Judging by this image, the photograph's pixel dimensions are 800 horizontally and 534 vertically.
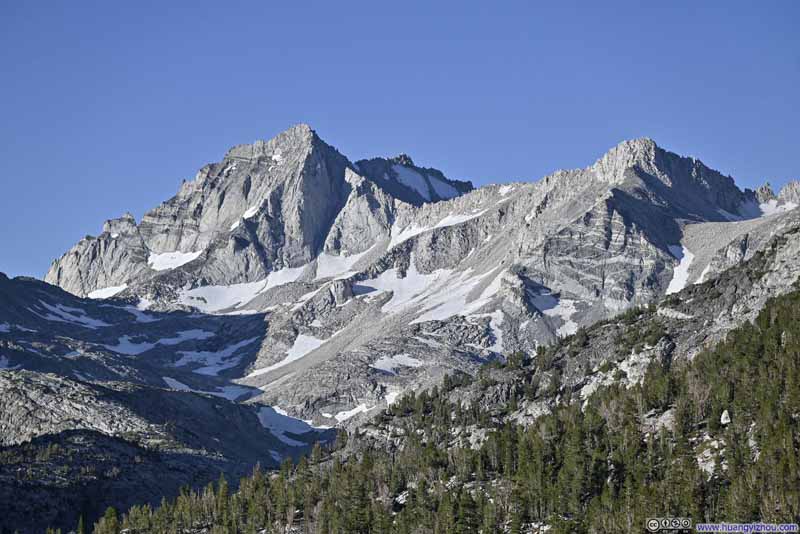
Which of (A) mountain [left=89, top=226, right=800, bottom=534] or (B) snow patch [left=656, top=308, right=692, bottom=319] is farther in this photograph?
(B) snow patch [left=656, top=308, right=692, bottom=319]

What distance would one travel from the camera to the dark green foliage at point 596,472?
11869 cm

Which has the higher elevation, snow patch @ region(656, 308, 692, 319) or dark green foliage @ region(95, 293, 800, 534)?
snow patch @ region(656, 308, 692, 319)

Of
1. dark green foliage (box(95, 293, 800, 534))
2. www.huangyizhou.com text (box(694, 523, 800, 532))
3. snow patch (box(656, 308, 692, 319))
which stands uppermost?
snow patch (box(656, 308, 692, 319))

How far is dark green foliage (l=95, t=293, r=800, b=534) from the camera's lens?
4673 inches

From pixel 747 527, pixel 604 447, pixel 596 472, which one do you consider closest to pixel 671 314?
pixel 604 447

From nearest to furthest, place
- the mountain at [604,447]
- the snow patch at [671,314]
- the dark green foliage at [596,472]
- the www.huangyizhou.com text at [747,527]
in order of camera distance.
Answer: the www.huangyizhou.com text at [747,527] → the dark green foliage at [596,472] → the mountain at [604,447] → the snow patch at [671,314]

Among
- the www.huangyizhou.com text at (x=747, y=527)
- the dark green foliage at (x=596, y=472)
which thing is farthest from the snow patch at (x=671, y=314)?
the www.huangyizhou.com text at (x=747, y=527)

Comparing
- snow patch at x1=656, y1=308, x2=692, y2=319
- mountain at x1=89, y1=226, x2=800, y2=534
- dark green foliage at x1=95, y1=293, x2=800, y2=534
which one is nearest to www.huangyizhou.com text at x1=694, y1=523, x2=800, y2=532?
mountain at x1=89, y1=226, x2=800, y2=534

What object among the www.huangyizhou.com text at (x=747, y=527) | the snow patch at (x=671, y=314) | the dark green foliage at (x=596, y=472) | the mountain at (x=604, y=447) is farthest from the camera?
the snow patch at (x=671, y=314)

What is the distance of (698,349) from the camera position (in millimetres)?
167625

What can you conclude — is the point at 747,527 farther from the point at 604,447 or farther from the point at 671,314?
the point at 671,314

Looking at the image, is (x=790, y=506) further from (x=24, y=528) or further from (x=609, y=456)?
(x=24, y=528)

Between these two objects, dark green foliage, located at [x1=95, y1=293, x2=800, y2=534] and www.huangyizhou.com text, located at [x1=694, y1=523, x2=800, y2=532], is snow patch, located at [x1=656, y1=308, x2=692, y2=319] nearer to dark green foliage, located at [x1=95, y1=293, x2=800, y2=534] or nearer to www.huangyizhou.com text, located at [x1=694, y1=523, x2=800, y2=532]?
dark green foliage, located at [x1=95, y1=293, x2=800, y2=534]

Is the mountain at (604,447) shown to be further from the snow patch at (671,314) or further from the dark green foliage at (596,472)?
the snow patch at (671,314)
